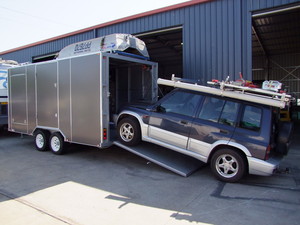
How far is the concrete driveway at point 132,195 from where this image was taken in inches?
147

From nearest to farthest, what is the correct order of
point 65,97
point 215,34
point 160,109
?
point 160,109 < point 65,97 < point 215,34

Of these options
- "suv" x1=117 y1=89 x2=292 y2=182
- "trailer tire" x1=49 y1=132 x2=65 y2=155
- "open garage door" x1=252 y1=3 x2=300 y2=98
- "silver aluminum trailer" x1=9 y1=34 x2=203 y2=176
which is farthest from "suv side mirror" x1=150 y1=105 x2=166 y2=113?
"open garage door" x1=252 y1=3 x2=300 y2=98

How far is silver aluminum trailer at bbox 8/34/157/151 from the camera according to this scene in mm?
6289

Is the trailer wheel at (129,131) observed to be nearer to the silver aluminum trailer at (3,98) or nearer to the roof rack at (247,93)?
the roof rack at (247,93)

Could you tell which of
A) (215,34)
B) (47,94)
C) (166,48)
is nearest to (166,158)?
(47,94)

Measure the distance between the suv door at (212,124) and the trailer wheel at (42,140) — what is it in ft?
15.5

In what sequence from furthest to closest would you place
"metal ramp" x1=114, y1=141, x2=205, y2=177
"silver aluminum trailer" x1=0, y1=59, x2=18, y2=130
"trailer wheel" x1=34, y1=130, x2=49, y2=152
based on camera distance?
"silver aluminum trailer" x1=0, y1=59, x2=18, y2=130
"trailer wheel" x1=34, y1=130, x2=49, y2=152
"metal ramp" x1=114, y1=141, x2=205, y2=177

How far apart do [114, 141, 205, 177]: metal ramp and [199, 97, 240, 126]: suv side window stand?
1284mm

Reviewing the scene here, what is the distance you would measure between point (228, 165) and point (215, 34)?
494 cm

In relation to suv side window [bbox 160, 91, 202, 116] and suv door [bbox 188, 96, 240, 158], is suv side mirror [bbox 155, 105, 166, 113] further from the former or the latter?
suv door [bbox 188, 96, 240, 158]

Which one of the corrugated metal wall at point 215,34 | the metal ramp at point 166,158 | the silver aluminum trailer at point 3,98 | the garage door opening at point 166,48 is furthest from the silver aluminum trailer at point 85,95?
the garage door opening at point 166,48

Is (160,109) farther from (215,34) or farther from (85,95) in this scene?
(215,34)

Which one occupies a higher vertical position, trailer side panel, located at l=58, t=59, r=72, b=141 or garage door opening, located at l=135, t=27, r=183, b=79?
garage door opening, located at l=135, t=27, r=183, b=79

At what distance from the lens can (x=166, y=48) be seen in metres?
16.6
